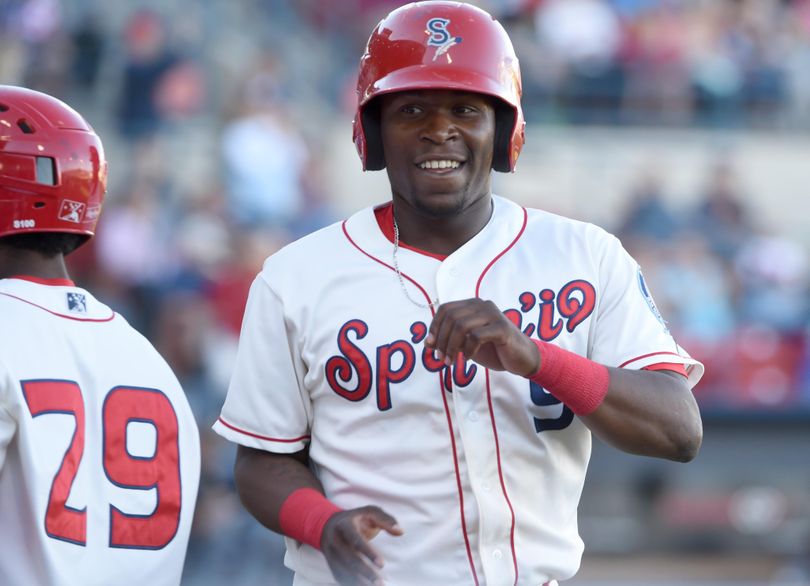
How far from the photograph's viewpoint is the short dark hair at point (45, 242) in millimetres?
3312

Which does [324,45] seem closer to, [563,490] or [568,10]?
[568,10]

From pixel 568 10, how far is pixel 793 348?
3897 millimetres

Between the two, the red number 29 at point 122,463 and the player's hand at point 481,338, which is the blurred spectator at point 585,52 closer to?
the red number 29 at point 122,463

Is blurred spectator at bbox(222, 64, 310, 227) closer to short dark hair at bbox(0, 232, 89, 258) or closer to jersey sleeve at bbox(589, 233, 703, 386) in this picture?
short dark hair at bbox(0, 232, 89, 258)

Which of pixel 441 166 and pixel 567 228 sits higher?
pixel 441 166

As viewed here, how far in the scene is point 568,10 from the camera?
12625 mm

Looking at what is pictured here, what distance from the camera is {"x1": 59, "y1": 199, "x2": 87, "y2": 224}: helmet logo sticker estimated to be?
3334 mm

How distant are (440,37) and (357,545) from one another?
1.20 m

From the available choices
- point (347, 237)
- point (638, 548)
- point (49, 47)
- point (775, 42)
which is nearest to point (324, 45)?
point (49, 47)

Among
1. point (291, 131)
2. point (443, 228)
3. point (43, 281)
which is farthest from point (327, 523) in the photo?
point (291, 131)

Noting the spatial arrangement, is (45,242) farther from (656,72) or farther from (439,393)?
(656,72)

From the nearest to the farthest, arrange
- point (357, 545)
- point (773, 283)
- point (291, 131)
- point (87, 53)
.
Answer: point (357, 545) → point (87, 53) → point (291, 131) → point (773, 283)

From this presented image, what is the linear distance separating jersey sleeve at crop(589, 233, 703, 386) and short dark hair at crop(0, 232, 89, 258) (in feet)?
4.14

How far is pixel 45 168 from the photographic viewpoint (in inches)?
131
